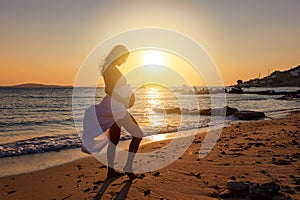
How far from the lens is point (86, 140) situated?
5133 mm

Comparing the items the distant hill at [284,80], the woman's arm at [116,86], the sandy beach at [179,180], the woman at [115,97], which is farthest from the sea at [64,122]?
the distant hill at [284,80]

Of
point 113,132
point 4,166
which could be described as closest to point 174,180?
point 113,132

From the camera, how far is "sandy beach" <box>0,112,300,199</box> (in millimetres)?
4367

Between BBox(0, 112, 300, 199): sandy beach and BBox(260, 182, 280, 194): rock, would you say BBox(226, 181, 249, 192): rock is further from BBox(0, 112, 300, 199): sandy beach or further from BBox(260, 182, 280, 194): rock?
BBox(260, 182, 280, 194): rock

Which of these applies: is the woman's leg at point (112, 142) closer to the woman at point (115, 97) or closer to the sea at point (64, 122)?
the woman at point (115, 97)

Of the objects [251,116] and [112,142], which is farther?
[251,116]

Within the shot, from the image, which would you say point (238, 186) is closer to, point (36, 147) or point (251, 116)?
point (36, 147)

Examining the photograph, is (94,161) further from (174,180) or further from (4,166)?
(174,180)

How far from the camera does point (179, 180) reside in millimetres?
5035

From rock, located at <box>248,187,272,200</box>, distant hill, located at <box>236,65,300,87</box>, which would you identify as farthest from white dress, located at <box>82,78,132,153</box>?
distant hill, located at <box>236,65,300,87</box>

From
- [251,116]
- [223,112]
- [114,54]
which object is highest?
[114,54]

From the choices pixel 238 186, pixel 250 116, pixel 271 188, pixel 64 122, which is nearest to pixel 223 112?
pixel 250 116

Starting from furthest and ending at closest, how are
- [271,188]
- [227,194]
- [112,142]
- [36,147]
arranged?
[36,147], [112,142], [227,194], [271,188]

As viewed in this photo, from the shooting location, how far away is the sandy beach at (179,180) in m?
4.37
